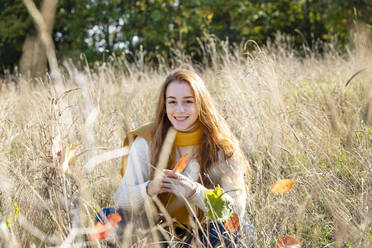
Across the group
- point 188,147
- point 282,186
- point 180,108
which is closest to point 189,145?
point 188,147

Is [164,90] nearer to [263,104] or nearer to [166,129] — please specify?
[166,129]

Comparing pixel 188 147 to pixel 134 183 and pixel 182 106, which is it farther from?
pixel 134 183

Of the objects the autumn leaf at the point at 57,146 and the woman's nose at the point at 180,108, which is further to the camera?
the woman's nose at the point at 180,108

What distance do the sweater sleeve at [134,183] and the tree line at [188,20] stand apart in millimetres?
5958

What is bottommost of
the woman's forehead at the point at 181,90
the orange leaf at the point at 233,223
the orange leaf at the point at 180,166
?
the orange leaf at the point at 233,223

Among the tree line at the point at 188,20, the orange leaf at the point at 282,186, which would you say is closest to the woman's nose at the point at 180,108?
the orange leaf at the point at 282,186

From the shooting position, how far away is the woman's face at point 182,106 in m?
1.69

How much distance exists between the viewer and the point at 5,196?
153 centimetres

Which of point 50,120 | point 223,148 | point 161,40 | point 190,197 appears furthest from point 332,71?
point 161,40

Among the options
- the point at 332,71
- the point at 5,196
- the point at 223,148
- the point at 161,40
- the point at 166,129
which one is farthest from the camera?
the point at 161,40

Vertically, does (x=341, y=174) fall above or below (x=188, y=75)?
below

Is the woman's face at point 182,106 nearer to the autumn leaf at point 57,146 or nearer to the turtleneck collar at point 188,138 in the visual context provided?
the turtleneck collar at point 188,138

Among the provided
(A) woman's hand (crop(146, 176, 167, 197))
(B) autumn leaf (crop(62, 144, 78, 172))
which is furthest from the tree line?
(B) autumn leaf (crop(62, 144, 78, 172))

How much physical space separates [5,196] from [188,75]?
3.13 ft
